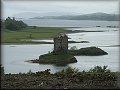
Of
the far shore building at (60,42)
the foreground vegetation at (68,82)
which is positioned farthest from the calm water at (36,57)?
the foreground vegetation at (68,82)

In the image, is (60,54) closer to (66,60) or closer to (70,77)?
(66,60)

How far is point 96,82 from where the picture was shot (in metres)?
4.23

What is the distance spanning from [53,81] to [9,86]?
61 cm

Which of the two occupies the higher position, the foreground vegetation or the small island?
the foreground vegetation

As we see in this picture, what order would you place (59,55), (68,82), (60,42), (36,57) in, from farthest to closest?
(36,57), (60,42), (59,55), (68,82)

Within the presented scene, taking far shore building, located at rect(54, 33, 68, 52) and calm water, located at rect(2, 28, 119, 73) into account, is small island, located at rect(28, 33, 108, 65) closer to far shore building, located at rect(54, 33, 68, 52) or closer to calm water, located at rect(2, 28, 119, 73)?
far shore building, located at rect(54, 33, 68, 52)

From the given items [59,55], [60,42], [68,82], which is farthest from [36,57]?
[68,82]

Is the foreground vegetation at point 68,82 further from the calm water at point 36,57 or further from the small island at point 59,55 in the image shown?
the small island at point 59,55

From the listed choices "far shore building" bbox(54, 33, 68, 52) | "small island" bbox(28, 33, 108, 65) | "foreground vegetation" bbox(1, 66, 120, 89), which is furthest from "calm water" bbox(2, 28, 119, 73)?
"foreground vegetation" bbox(1, 66, 120, 89)

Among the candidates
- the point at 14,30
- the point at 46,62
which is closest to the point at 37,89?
the point at 46,62

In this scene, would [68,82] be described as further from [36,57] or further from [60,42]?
[36,57]

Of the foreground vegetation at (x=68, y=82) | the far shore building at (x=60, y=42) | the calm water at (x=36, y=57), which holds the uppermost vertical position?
the foreground vegetation at (x=68, y=82)

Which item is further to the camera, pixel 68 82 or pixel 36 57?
pixel 36 57

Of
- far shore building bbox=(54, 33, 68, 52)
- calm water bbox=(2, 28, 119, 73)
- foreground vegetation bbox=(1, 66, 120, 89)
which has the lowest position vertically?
calm water bbox=(2, 28, 119, 73)
